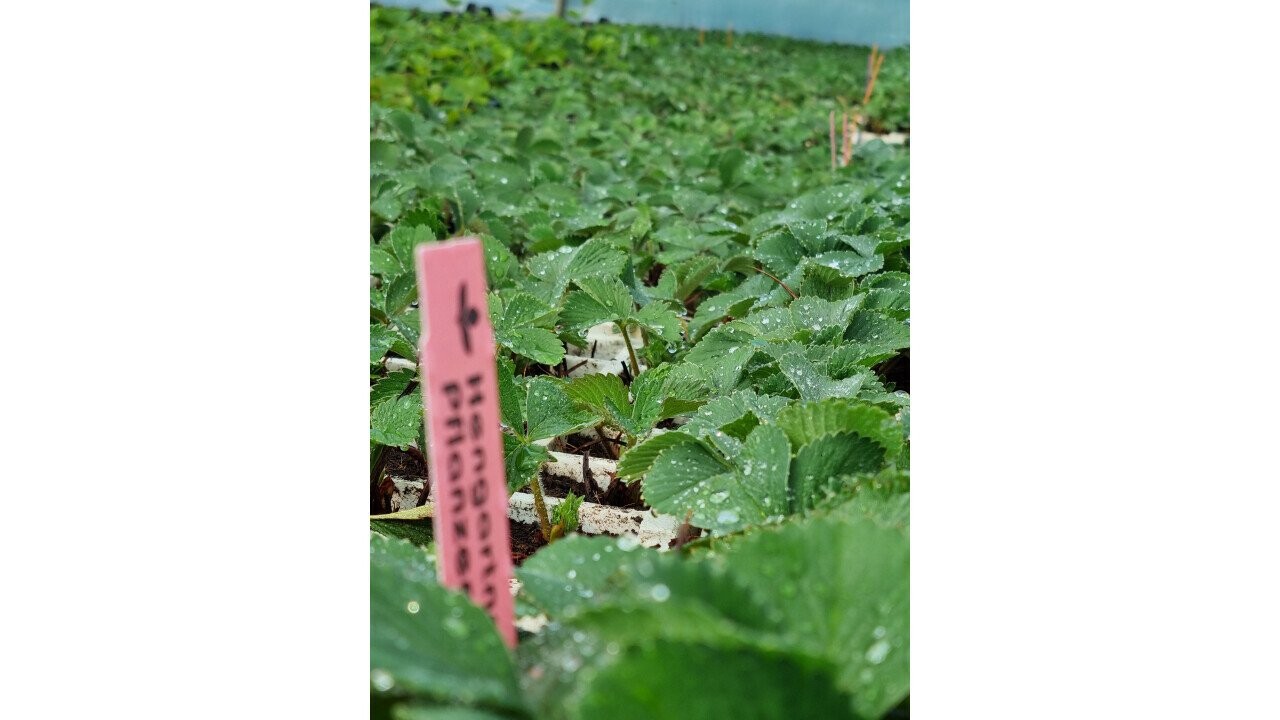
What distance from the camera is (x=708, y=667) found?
15.2 inches

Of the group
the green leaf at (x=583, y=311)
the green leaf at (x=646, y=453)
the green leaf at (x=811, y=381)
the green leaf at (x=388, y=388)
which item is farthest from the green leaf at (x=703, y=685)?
the green leaf at (x=583, y=311)

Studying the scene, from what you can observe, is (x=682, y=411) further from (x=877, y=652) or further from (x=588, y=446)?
(x=877, y=652)

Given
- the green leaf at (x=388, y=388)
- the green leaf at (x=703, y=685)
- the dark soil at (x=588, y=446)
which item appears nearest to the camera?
the green leaf at (x=703, y=685)

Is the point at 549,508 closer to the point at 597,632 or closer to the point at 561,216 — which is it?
the point at 597,632

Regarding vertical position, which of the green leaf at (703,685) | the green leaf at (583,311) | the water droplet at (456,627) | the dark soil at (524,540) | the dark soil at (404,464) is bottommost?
the dark soil at (524,540)

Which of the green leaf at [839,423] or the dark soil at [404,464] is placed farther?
the dark soil at [404,464]

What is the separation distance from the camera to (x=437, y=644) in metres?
0.46

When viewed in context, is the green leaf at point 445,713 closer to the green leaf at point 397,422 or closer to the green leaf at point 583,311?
the green leaf at point 397,422

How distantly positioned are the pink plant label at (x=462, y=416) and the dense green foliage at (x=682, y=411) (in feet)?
0.08

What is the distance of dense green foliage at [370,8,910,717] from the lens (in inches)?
16.4

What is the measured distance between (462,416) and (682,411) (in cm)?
62

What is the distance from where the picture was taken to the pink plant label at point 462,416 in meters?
0.44

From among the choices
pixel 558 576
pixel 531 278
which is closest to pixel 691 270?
pixel 531 278

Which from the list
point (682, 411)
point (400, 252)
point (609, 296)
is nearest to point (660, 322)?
point (609, 296)
